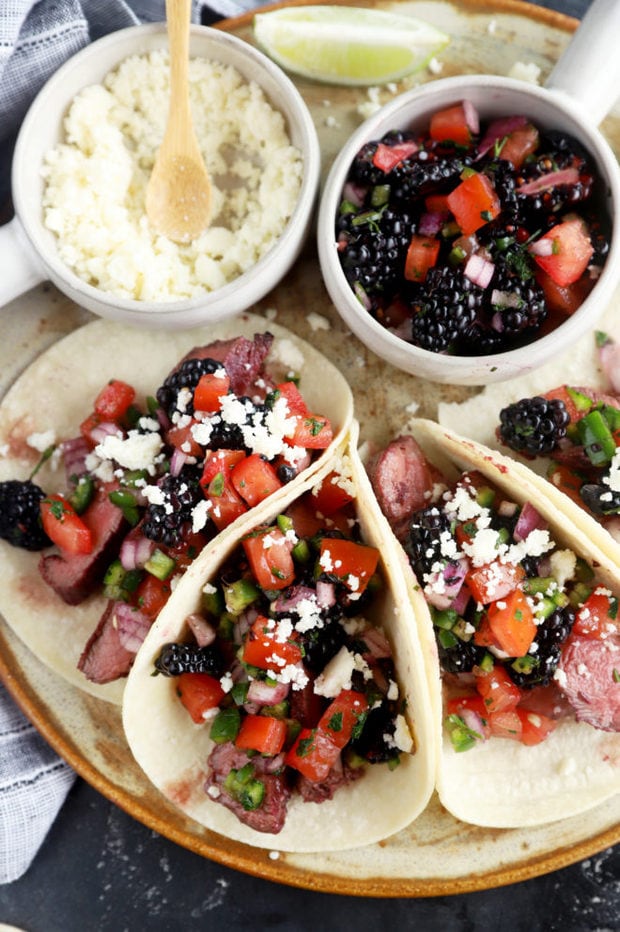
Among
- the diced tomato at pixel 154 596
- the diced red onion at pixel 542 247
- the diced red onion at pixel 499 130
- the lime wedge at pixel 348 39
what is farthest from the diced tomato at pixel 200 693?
the lime wedge at pixel 348 39

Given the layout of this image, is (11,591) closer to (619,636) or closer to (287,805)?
(287,805)

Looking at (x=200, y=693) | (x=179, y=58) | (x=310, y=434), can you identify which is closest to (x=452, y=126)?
(x=179, y=58)

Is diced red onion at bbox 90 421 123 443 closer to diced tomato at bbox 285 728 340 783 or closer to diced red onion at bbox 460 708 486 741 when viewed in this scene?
diced tomato at bbox 285 728 340 783

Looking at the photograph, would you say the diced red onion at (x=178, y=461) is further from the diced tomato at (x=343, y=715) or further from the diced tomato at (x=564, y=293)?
the diced tomato at (x=564, y=293)

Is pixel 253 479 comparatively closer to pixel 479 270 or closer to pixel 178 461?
pixel 178 461

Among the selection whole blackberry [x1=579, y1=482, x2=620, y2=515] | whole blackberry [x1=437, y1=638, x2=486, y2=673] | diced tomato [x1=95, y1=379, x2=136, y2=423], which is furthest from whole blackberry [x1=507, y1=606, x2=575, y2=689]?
diced tomato [x1=95, y1=379, x2=136, y2=423]

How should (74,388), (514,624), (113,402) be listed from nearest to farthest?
1. (514,624)
2. (113,402)
3. (74,388)

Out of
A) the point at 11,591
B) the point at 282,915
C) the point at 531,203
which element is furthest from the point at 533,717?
the point at 11,591
